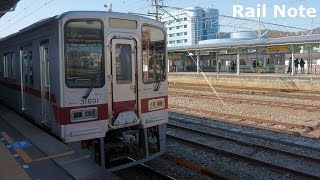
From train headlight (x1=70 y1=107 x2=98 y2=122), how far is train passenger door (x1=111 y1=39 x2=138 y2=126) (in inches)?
16.3

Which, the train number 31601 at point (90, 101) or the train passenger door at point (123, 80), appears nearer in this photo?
the train number 31601 at point (90, 101)

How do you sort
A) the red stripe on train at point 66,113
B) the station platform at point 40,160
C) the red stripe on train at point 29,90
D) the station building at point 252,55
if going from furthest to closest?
the station building at point 252,55
the red stripe on train at point 29,90
the red stripe on train at point 66,113
the station platform at point 40,160

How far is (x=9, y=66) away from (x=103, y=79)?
5479 millimetres

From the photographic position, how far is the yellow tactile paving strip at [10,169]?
5.09 metres

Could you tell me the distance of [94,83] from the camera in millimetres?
6168

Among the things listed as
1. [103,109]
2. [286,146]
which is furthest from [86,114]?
[286,146]

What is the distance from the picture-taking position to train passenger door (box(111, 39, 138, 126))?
642cm

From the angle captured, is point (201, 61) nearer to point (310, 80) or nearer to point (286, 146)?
point (310, 80)

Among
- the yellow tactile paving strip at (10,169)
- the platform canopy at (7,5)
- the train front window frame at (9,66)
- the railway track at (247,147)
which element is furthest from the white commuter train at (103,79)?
the platform canopy at (7,5)

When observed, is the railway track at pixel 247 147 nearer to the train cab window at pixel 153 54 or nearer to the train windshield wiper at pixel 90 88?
the train cab window at pixel 153 54

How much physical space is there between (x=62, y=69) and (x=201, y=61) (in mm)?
31678

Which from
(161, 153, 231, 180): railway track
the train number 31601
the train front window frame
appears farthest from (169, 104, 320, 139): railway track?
the train front window frame

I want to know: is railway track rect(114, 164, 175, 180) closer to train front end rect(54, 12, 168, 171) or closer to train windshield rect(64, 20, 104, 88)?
train front end rect(54, 12, 168, 171)

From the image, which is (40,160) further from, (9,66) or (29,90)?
(9,66)
